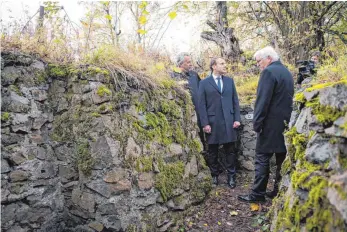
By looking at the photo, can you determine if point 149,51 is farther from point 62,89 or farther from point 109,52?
point 62,89

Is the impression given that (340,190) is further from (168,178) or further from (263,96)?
(168,178)

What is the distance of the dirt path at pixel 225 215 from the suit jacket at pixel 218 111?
0.83 meters

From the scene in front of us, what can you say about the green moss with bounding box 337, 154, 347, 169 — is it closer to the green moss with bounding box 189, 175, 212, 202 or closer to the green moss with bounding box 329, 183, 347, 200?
the green moss with bounding box 329, 183, 347, 200

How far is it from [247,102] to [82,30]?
3608mm

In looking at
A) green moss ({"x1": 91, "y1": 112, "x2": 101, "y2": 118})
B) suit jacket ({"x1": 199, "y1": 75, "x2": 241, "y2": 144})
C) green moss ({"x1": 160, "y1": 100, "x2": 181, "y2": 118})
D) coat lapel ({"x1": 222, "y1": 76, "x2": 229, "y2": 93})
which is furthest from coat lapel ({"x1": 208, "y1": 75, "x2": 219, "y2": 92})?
green moss ({"x1": 91, "y1": 112, "x2": 101, "y2": 118})

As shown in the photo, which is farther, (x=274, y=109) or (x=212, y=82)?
(x=212, y=82)

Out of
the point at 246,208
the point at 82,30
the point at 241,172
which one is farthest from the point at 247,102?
the point at 82,30

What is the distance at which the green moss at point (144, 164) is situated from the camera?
10.8ft

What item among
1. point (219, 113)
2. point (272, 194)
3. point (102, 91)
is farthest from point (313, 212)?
point (219, 113)

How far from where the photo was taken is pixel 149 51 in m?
4.91

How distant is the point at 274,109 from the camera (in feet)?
11.9

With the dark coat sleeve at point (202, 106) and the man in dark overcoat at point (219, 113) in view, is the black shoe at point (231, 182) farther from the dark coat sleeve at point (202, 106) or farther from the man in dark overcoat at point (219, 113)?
the dark coat sleeve at point (202, 106)

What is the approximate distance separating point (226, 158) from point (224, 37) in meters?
5.93

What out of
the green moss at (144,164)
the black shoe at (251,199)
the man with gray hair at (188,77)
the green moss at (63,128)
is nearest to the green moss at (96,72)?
the green moss at (63,128)
